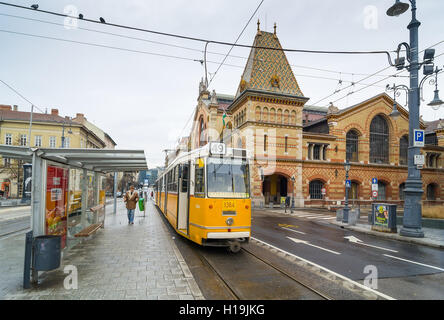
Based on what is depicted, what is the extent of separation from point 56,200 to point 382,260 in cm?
945

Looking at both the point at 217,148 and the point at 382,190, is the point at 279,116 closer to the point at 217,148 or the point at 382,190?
the point at 382,190

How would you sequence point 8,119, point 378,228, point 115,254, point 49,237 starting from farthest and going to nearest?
point 8,119
point 378,228
point 115,254
point 49,237

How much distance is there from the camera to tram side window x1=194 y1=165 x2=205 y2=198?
794 centimetres

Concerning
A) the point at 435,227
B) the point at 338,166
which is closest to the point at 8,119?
the point at 338,166

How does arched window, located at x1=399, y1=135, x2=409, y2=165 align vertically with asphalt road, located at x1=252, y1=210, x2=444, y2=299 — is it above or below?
above

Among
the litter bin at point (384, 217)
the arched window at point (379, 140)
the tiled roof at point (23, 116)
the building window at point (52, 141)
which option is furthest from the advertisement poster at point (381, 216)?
the tiled roof at point (23, 116)

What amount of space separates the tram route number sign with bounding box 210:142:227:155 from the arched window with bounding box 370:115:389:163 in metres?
33.5

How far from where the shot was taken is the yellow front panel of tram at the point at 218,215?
7.62 metres

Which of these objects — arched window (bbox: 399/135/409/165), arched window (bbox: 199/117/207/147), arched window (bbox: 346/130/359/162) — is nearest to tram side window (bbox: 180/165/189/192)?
arched window (bbox: 346/130/359/162)

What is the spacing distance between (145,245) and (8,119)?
47047 mm

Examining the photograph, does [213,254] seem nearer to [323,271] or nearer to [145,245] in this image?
[145,245]

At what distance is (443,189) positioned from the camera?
3959 cm

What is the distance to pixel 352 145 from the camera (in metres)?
34.4

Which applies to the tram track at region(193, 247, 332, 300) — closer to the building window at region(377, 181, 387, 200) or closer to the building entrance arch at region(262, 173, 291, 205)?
the building entrance arch at region(262, 173, 291, 205)
